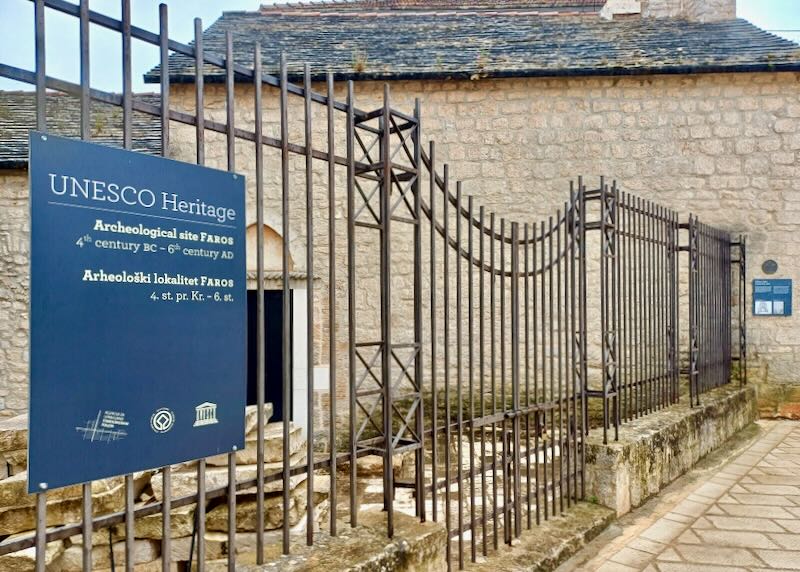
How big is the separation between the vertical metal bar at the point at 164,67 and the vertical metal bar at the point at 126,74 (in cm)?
11

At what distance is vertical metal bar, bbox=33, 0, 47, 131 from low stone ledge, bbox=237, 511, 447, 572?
179cm

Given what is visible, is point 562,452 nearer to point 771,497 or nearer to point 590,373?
point 771,497

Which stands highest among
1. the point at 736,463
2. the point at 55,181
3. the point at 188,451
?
the point at 55,181

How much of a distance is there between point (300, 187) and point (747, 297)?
6.71m

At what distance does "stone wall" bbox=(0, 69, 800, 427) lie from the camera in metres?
9.13

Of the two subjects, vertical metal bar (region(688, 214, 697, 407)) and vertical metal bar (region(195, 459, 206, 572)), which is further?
vertical metal bar (region(688, 214, 697, 407))

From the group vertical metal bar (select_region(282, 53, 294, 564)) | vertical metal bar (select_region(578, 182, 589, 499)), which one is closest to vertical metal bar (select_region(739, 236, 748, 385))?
vertical metal bar (select_region(578, 182, 589, 499))

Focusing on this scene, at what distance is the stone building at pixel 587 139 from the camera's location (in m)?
9.08

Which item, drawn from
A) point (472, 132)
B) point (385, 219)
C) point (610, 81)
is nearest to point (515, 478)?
point (385, 219)

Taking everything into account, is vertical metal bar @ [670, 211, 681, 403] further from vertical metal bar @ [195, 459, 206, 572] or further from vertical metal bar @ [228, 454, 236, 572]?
vertical metal bar @ [195, 459, 206, 572]

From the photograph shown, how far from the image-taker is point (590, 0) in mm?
15477

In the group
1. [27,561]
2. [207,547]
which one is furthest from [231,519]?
[27,561]

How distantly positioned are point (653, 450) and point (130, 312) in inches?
191

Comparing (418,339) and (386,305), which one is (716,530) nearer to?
(418,339)
